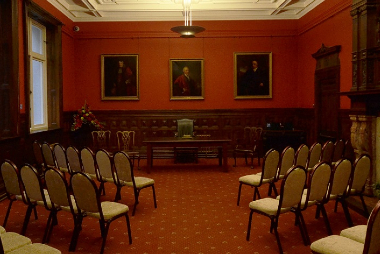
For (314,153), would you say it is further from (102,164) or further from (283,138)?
(283,138)

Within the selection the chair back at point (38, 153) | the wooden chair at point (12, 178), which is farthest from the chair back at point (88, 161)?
the wooden chair at point (12, 178)

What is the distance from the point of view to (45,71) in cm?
953

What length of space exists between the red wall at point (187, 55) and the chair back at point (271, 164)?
5.89m

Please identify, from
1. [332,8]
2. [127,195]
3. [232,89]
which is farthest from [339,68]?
[127,195]

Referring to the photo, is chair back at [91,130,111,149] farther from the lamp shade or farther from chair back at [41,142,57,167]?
the lamp shade

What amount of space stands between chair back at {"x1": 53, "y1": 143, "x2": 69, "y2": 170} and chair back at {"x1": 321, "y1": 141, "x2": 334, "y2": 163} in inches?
170

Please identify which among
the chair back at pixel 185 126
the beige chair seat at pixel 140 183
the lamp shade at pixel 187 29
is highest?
the lamp shade at pixel 187 29

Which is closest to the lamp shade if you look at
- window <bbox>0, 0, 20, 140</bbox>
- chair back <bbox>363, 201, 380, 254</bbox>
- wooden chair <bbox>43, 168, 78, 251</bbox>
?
window <bbox>0, 0, 20, 140</bbox>

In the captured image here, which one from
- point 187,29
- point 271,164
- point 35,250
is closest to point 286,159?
point 271,164

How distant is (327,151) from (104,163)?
3.73 metres

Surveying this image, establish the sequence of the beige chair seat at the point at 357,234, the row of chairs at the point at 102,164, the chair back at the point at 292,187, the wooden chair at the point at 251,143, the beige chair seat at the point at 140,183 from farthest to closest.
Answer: the wooden chair at the point at 251,143 < the beige chair seat at the point at 140,183 < the row of chairs at the point at 102,164 < the chair back at the point at 292,187 < the beige chair seat at the point at 357,234

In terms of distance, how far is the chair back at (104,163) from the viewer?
18.2 ft

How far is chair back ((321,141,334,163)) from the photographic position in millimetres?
6482

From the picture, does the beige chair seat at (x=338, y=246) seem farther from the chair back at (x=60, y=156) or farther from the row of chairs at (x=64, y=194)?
the chair back at (x=60, y=156)
